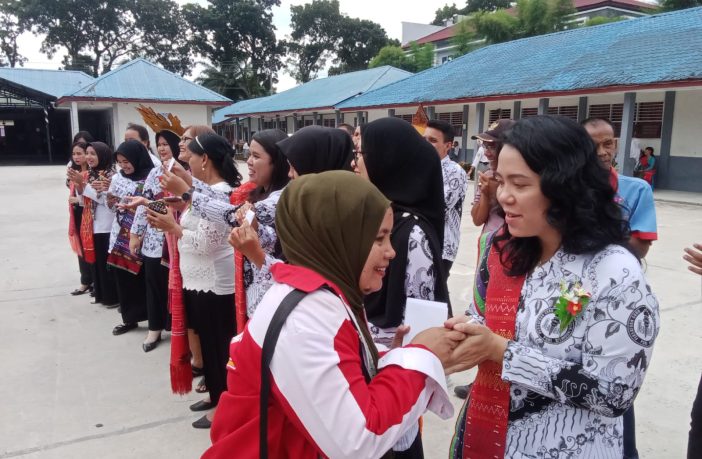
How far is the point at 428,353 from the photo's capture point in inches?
45.6

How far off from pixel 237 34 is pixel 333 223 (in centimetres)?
4942

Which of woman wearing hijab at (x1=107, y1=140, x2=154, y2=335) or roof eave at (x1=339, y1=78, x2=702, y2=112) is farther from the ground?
roof eave at (x1=339, y1=78, x2=702, y2=112)

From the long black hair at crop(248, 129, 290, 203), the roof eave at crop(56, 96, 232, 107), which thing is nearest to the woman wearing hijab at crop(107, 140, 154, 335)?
the long black hair at crop(248, 129, 290, 203)

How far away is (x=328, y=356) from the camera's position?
40.6 inches

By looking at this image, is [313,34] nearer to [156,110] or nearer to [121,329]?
[156,110]

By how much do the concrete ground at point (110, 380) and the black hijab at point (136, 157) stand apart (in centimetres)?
134

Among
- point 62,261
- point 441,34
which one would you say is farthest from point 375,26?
point 62,261

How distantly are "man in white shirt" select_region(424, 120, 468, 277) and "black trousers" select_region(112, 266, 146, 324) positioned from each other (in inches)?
104

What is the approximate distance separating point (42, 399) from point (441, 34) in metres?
41.5

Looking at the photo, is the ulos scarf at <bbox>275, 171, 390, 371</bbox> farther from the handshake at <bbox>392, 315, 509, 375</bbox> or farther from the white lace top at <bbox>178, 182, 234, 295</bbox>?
the white lace top at <bbox>178, 182, 234, 295</bbox>

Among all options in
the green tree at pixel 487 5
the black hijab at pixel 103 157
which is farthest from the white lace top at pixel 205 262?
the green tree at pixel 487 5

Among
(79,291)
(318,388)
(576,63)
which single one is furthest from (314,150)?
(576,63)

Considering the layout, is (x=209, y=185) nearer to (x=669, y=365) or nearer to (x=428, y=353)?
(x=428, y=353)

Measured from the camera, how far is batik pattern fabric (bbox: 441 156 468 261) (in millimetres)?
3596
